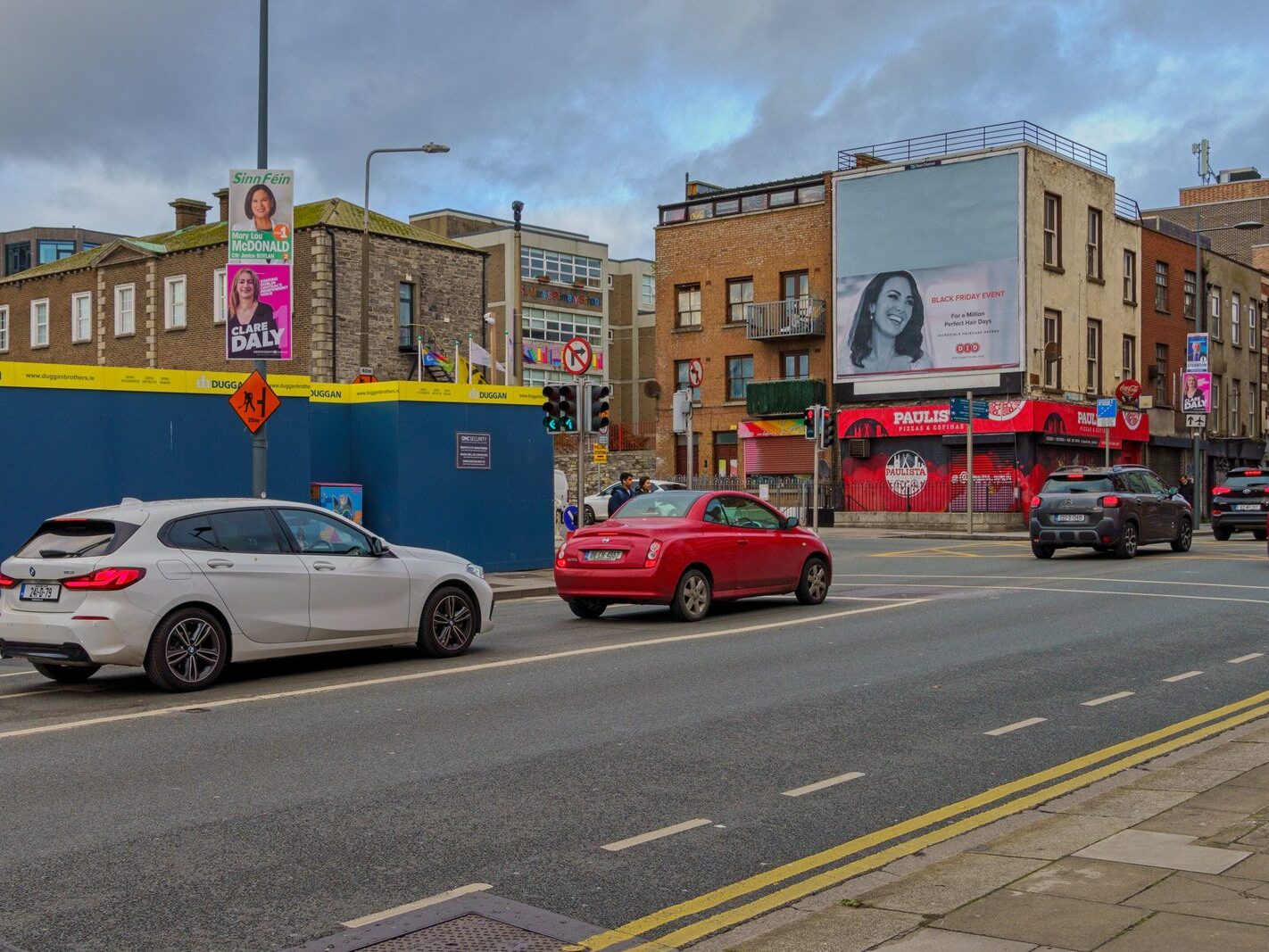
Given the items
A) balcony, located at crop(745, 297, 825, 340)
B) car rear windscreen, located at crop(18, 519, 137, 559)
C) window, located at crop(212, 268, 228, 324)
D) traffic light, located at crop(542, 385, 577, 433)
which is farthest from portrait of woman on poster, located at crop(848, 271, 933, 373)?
car rear windscreen, located at crop(18, 519, 137, 559)

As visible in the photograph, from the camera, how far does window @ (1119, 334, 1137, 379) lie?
50438mm

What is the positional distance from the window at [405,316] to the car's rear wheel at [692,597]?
35280 mm

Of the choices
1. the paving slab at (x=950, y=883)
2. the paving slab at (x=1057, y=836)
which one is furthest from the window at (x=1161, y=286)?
the paving slab at (x=950, y=883)

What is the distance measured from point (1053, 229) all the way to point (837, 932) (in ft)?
143

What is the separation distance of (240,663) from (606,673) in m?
3.46

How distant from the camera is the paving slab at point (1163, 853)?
5516 millimetres

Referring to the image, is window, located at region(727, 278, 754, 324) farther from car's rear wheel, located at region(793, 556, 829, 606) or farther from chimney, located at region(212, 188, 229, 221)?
car's rear wheel, located at region(793, 556, 829, 606)

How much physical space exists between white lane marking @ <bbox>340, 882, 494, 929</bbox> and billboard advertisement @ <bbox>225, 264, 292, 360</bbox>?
12.6 m

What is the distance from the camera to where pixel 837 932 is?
4.95 metres

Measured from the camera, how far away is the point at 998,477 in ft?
144

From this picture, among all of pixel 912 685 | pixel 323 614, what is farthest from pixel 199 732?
pixel 912 685

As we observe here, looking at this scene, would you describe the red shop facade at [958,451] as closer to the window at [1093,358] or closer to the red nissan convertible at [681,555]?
the window at [1093,358]

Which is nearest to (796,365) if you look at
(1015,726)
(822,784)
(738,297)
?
(738,297)

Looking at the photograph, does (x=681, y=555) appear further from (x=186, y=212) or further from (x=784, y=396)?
(x=186, y=212)
